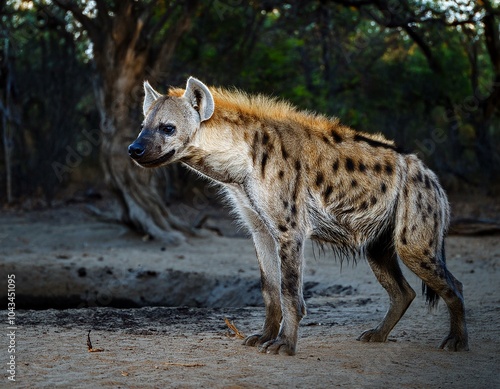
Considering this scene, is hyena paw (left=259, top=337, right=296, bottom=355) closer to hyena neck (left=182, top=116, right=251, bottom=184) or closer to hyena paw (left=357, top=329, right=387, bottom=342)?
hyena paw (left=357, top=329, right=387, bottom=342)

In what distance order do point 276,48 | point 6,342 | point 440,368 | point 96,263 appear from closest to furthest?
1. point 440,368
2. point 6,342
3. point 96,263
4. point 276,48

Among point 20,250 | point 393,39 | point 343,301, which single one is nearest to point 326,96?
point 393,39

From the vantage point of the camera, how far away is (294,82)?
12531 mm

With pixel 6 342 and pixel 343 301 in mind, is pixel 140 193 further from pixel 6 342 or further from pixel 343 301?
pixel 6 342

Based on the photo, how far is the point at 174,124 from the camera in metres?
3.55

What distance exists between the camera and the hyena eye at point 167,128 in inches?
140

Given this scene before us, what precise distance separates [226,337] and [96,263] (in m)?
2.86

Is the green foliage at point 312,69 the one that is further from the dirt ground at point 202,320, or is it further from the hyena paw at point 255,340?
the hyena paw at point 255,340

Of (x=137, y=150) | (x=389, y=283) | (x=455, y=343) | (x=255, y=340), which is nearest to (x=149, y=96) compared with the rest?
(x=137, y=150)

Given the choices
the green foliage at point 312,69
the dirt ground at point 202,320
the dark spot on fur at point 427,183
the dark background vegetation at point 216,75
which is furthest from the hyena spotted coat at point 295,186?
the green foliage at point 312,69

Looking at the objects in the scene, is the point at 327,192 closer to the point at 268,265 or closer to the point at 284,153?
the point at 284,153

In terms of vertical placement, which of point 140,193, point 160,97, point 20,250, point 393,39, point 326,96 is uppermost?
point 393,39

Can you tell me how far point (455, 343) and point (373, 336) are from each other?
15.8 inches

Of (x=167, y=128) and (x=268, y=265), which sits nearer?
(x=167, y=128)
